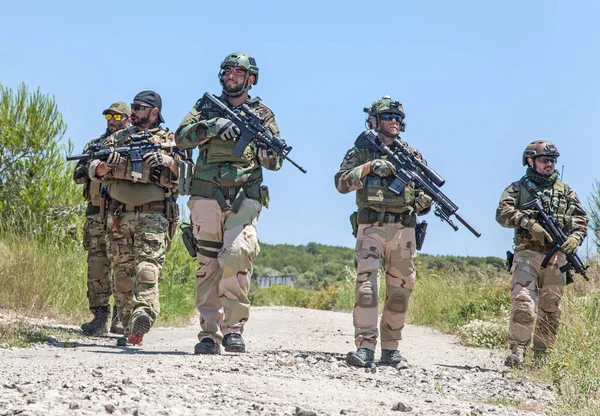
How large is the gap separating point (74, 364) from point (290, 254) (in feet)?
199

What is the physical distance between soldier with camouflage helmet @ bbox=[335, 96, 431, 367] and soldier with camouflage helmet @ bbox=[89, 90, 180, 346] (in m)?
1.72

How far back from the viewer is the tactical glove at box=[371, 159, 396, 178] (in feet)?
25.1

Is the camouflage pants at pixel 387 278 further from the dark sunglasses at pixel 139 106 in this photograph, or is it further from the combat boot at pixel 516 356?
the dark sunglasses at pixel 139 106

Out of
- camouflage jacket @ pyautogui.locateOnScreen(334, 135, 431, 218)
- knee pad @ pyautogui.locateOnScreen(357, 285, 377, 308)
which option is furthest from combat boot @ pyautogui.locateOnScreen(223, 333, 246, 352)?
camouflage jacket @ pyautogui.locateOnScreen(334, 135, 431, 218)

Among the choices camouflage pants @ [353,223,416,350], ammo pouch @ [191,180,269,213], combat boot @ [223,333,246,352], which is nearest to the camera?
combat boot @ [223,333,246,352]

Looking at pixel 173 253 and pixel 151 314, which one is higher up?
pixel 173 253

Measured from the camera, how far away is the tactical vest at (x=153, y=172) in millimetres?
8469

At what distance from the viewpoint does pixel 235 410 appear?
15.7ft

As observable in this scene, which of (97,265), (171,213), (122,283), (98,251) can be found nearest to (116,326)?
(97,265)

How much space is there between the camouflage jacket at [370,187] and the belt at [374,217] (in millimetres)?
34

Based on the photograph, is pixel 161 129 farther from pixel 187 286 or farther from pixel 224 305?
pixel 187 286

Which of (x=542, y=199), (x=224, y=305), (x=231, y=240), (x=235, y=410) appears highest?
(x=542, y=199)

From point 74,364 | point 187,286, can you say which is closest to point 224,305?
point 74,364

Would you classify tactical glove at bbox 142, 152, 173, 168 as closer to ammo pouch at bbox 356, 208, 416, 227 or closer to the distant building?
ammo pouch at bbox 356, 208, 416, 227
